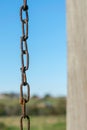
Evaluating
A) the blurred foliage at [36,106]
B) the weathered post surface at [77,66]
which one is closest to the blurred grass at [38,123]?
the blurred foliage at [36,106]

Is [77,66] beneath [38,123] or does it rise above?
above

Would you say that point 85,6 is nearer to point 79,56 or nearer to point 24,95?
point 79,56

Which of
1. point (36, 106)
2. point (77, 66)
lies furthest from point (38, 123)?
point (77, 66)

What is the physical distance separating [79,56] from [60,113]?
1862cm

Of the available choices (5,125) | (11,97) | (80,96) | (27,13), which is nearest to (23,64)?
(27,13)

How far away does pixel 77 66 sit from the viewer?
1528mm

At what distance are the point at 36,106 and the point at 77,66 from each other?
60.4ft

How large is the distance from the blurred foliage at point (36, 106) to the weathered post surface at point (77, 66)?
659 inches

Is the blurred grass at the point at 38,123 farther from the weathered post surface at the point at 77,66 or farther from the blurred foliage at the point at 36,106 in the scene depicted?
the weathered post surface at the point at 77,66

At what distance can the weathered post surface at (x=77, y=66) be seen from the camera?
151 centimetres

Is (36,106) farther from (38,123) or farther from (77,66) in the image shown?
(77,66)

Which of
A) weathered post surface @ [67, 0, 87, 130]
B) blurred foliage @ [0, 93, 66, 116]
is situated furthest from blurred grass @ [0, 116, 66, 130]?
weathered post surface @ [67, 0, 87, 130]

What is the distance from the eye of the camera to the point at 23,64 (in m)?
1.72

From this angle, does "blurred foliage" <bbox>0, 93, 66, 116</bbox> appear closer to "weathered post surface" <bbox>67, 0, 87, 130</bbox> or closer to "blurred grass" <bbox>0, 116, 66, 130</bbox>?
"blurred grass" <bbox>0, 116, 66, 130</bbox>
